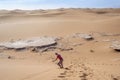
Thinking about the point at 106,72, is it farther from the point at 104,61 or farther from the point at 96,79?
the point at 104,61

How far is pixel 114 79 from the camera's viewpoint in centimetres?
1046

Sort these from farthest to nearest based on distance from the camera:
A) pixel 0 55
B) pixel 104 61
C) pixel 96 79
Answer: pixel 0 55 < pixel 104 61 < pixel 96 79

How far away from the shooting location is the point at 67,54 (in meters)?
16.0

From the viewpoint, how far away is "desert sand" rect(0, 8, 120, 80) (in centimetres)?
1102

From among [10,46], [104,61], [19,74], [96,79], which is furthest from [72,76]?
[10,46]

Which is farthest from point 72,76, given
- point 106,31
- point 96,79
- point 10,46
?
point 106,31

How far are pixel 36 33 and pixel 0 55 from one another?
18.5 feet

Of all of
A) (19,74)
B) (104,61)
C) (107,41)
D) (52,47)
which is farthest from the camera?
(107,41)

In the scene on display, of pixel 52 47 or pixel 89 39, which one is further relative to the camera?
pixel 89 39

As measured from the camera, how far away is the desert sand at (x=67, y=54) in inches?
434

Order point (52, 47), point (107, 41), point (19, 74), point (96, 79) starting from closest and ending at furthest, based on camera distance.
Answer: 1. point (96, 79)
2. point (19, 74)
3. point (52, 47)
4. point (107, 41)

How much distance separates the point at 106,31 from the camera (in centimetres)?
2081

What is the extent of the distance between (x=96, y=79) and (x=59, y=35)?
983 centimetres

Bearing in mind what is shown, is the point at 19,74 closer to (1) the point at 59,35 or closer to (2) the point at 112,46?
(2) the point at 112,46
